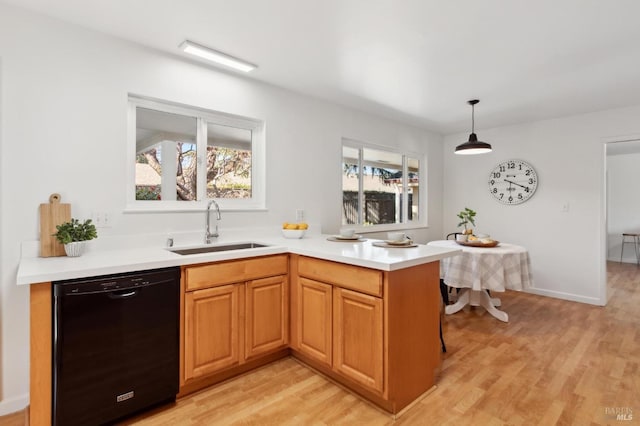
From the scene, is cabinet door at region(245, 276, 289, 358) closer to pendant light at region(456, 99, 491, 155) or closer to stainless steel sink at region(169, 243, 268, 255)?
stainless steel sink at region(169, 243, 268, 255)

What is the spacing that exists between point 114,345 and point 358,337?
1367 mm

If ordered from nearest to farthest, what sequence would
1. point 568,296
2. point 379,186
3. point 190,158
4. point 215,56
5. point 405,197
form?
point 215,56 → point 190,158 → point 568,296 → point 379,186 → point 405,197

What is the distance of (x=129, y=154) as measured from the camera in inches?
95.9

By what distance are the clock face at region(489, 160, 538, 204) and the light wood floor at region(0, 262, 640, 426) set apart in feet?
6.67

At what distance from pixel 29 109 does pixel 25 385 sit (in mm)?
1691

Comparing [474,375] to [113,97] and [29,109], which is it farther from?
[29,109]

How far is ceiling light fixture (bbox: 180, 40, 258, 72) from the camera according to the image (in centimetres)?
240

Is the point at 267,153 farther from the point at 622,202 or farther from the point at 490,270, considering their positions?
the point at 622,202

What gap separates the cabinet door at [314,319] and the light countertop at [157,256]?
25cm

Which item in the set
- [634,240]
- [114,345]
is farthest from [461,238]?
[634,240]

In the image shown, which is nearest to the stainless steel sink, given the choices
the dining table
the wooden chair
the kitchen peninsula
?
the kitchen peninsula

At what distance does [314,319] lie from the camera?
2.36 metres

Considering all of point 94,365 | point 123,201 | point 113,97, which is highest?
point 113,97

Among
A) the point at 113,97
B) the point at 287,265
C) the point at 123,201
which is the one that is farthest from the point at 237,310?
the point at 113,97
